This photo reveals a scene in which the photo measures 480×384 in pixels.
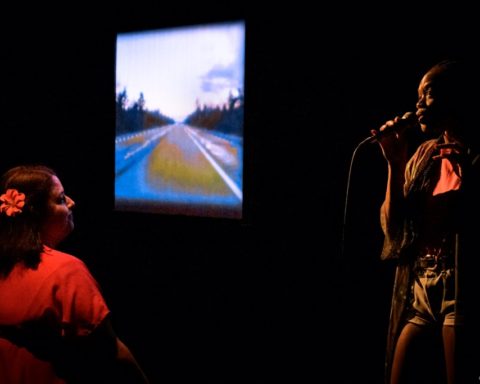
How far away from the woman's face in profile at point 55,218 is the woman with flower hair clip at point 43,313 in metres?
0.05

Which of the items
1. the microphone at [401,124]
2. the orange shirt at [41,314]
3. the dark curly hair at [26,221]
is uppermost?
the microphone at [401,124]

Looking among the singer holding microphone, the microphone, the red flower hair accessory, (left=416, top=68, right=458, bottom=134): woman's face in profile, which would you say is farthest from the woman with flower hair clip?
(left=416, top=68, right=458, bottom=134): woman's face in profile

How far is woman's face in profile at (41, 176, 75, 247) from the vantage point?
81.6 inches

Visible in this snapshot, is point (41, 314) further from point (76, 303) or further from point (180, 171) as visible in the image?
point (180, 171)

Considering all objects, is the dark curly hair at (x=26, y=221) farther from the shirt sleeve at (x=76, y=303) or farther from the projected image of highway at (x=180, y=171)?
the projected image of highway at (x=180, y=171)

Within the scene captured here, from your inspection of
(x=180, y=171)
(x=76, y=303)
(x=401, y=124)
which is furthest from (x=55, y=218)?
(x=180, y=171)

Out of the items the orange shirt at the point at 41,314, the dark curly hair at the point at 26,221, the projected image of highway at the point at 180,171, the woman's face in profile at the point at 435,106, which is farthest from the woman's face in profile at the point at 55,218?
the projected image of highway at the point at 180,171

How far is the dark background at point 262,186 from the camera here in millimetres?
2939

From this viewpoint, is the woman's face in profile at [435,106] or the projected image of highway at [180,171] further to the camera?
the projected image of highway at [180,171]

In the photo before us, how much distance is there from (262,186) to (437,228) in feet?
4.74

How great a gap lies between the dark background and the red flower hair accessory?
1.39 metres

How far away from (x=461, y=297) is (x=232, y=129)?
6.32 feet

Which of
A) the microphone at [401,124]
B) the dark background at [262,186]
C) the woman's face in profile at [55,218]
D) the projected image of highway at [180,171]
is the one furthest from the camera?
the projected image of highway at [180,171]

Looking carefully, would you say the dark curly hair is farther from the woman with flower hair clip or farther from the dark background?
the dark background
